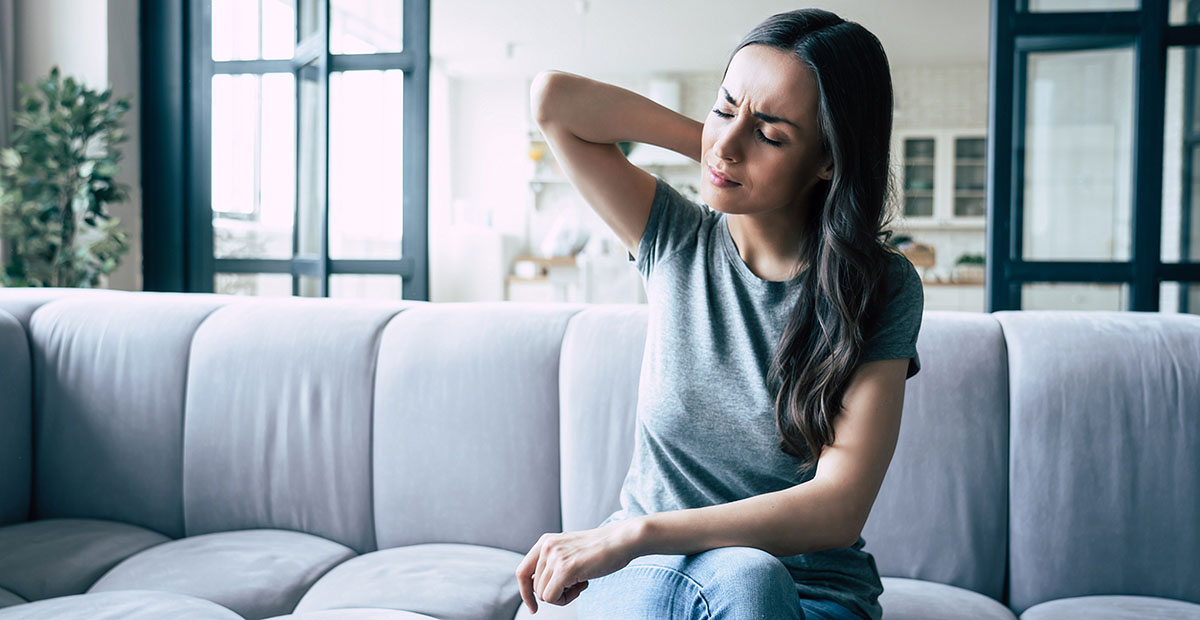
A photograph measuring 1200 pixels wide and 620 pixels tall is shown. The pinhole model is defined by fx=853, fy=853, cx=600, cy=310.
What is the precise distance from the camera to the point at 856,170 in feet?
3.10

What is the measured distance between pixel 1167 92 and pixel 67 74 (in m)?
3.86

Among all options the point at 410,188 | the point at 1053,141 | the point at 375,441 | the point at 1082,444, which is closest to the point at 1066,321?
the point at 1082,444

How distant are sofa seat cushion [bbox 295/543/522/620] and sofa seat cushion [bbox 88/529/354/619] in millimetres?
42

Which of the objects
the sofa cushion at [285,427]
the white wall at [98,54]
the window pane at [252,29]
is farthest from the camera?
the white wall at [98,54]

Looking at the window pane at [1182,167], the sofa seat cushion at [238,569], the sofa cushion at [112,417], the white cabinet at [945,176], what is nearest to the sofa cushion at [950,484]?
the sofa seat cushion at [238,569]

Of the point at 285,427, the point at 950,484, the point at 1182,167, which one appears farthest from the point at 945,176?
the point at 285,427

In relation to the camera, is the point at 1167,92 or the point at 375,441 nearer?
the point at 375,441

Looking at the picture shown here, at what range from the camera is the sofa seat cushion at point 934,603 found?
1252 millimetres

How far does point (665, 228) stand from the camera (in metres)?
1.13

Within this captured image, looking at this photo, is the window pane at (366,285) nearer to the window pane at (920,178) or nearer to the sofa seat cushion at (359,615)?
the sofa seat cushion at (359,615)

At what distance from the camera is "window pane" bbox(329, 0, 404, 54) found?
2920mm

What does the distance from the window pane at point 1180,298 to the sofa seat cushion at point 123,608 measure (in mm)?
2395

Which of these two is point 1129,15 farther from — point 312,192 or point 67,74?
point 67,74

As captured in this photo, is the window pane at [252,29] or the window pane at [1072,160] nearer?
the window pane at [1072,160]
